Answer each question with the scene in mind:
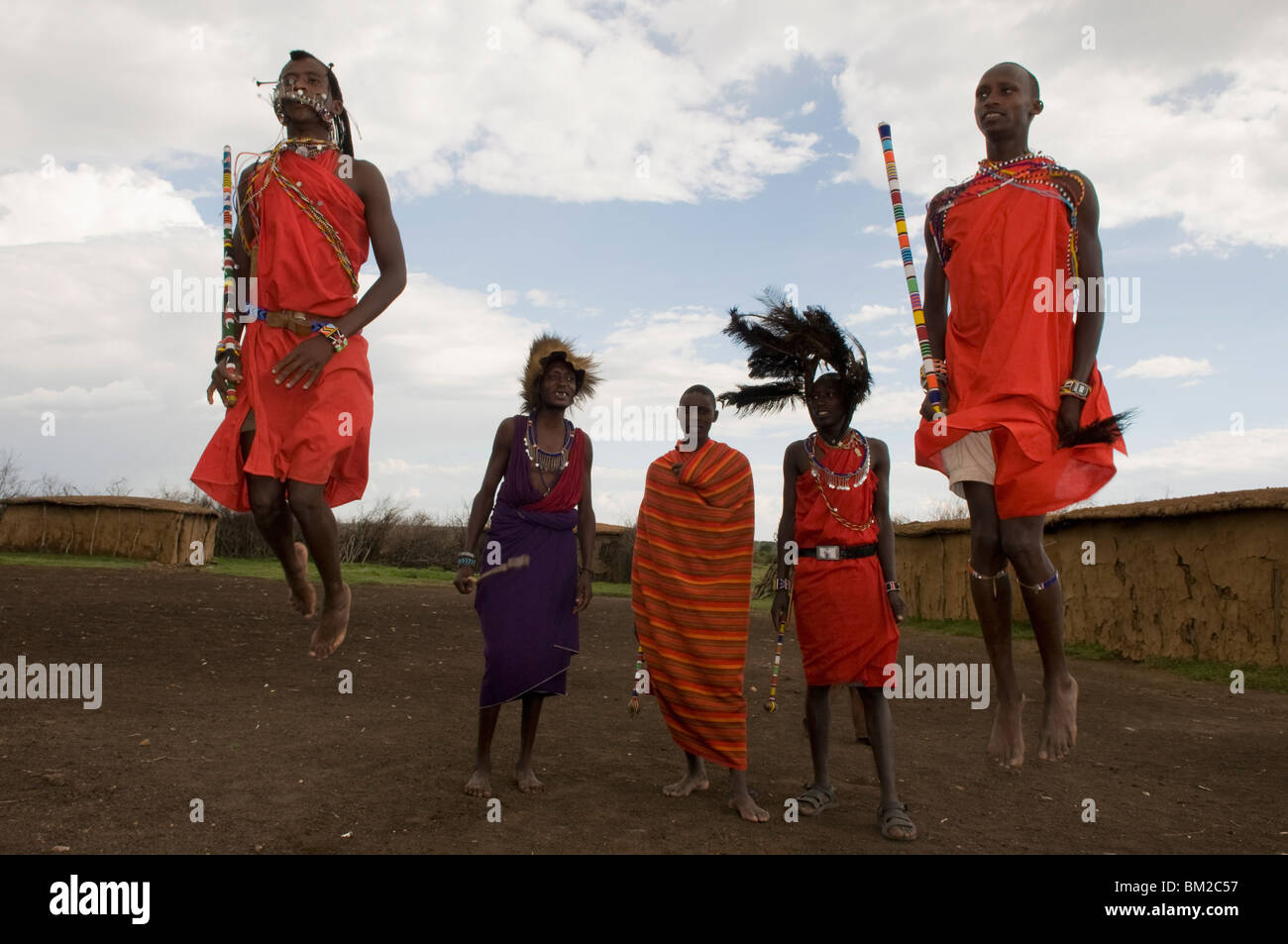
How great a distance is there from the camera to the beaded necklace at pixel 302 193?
4.33 meters

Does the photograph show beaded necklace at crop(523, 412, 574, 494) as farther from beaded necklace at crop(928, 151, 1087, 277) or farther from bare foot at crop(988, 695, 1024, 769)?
bare foot at crop(988, 695, 1024, 769)

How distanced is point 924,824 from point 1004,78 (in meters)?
4.36

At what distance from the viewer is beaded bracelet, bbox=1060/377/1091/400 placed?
377 cm

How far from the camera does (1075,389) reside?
12.4 feet

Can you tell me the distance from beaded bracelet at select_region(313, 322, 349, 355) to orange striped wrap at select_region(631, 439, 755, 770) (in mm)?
2734

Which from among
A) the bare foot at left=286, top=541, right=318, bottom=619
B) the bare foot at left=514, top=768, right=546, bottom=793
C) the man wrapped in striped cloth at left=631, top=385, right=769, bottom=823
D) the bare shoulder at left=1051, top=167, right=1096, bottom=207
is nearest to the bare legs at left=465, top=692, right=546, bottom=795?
the bare foot at left=514, top=768, right=546, bottom=793

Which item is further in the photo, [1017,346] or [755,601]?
[755,601]

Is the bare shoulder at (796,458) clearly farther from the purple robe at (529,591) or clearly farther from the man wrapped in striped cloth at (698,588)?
the purple robe at (529,591)

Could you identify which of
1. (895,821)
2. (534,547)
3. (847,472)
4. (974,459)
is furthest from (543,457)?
(974,459)

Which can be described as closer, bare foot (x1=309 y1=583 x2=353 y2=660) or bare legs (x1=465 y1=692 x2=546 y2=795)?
bare foot (x1=309 y1=583 x2=353 y2=660)

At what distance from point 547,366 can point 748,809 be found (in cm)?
313

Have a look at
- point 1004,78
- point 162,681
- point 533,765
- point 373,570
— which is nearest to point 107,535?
point 373,570

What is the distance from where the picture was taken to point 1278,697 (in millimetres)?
11242

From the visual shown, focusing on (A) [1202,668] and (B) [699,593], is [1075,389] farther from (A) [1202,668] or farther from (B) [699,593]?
(A) [1202,668]
